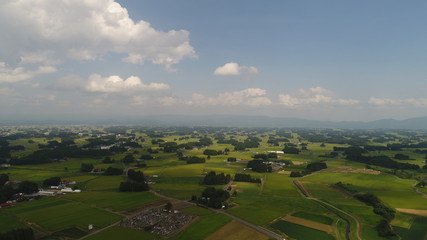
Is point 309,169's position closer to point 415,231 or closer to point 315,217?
point 315,217

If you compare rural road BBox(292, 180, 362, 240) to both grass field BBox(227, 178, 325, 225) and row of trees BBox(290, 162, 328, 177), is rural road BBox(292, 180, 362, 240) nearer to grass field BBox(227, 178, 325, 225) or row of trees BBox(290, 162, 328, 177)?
grass field BBox(227, 178, 325, 225)

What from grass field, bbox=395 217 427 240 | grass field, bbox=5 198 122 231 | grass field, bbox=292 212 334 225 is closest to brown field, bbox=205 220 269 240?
grass field, bbox=292 212 334 225

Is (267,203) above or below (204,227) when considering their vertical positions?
below

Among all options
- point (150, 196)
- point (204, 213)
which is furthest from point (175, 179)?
point (204, 213)

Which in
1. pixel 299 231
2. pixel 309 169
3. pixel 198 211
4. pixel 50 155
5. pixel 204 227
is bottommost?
pixel 309 169

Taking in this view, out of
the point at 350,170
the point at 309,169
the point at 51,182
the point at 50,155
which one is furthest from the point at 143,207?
the point at 50,155

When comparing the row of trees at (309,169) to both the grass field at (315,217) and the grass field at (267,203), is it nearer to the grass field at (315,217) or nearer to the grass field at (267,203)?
the grass field at (267,203)
